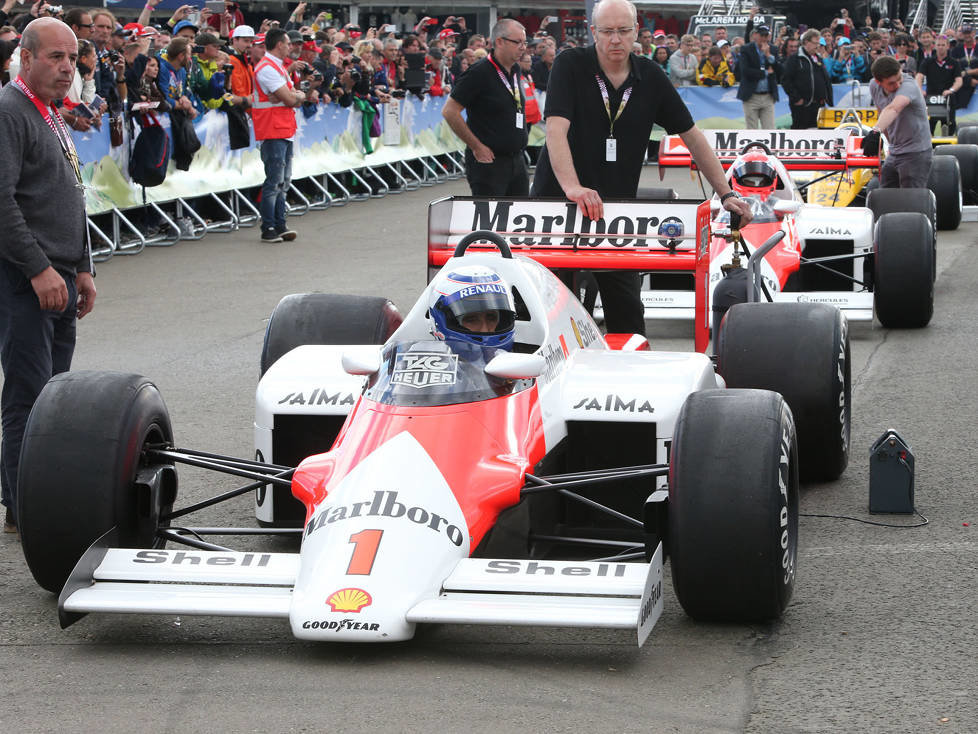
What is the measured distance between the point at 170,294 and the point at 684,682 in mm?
9065

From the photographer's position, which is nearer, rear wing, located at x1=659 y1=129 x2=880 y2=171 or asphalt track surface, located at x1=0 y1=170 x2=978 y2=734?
asphalt track surface, located at x1=0 y1=170 x2=978 y2=734

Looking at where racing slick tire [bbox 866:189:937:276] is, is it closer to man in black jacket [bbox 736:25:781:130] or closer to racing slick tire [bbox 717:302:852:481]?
racing slick tire [bbox 717:302:852:481]

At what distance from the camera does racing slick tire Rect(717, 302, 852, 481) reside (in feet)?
20.9

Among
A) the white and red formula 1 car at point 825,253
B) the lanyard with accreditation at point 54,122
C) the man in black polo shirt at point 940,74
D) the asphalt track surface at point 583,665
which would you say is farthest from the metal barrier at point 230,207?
the man in black polo shirt at point 940,74

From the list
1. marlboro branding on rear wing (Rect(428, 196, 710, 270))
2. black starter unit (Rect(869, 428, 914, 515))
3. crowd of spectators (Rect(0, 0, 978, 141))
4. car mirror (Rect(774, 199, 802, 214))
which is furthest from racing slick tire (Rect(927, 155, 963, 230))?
black starter unit (Rect(869, 428, 914, 515))

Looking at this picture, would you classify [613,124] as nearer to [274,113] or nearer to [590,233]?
[590,233]

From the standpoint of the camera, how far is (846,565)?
5.51m

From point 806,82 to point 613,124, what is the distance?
15260 millimetres

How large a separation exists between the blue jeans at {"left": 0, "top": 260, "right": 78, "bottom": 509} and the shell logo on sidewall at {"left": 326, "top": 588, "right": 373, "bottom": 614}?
6.18 feet

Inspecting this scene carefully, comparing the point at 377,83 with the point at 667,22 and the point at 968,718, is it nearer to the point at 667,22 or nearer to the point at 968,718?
the point at 968,718

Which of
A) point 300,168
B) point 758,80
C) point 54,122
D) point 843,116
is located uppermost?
point 54,122

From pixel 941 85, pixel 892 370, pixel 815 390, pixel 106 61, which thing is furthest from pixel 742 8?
pixel 815 390

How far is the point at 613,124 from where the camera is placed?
7590 mm

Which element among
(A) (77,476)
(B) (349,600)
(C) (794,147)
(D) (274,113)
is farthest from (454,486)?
(D) (274,113)
